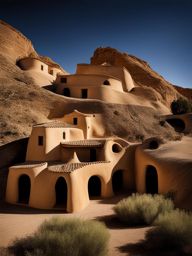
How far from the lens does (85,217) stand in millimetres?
15898

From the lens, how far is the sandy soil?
11609 mm

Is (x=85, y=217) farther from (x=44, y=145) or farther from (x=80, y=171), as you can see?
(x=44, y=145)

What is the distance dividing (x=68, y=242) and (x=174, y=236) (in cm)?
478

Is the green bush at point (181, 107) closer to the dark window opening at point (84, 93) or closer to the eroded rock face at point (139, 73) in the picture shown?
the eroded rock face at point (139, 73)

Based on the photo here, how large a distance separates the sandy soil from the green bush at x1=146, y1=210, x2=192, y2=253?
1.17 meters

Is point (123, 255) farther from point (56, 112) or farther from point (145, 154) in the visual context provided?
point (56, 112)

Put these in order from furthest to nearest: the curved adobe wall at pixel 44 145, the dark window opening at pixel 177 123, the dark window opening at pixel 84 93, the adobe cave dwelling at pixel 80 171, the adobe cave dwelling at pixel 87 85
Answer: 1. the dark window opening at pixel 177 123
2. the dark window opening at pixel 84 93
3. the adobe cave dwelling at pixel 87 85
4. the curved adobe wall at pixel 44 145
5. the adobe cave dwelling at pixel 80 171

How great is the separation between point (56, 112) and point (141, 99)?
1906 centimetres

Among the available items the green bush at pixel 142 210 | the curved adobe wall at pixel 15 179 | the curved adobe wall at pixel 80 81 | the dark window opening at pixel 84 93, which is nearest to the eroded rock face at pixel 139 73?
the curved adobe wall at pixel 80 81

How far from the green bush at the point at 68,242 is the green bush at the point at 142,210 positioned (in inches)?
153

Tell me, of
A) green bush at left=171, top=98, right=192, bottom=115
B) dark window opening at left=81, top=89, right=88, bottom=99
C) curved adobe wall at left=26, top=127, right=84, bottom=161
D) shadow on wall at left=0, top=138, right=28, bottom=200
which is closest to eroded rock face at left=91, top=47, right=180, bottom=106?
green bush at left=171, top=98, right=192, bottom=115

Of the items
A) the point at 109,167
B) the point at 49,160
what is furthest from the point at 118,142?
the point at 49,160

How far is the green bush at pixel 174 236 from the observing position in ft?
33.4

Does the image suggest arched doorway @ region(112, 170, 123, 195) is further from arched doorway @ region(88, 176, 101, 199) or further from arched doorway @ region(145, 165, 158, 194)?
arched doorway @ region(145, 165, 158, 194)
